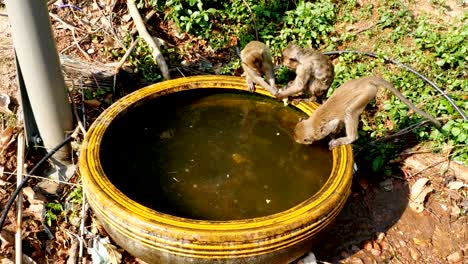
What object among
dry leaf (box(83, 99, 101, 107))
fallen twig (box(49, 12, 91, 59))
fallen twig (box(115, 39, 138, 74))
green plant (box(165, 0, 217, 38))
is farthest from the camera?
green plant (box(165, 0, 217, 38))

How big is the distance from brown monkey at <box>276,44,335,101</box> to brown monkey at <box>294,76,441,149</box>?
1.40 ft

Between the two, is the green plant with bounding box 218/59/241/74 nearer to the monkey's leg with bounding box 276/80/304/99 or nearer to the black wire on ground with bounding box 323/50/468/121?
the black wire on ground with bounding box 323/50/468/121

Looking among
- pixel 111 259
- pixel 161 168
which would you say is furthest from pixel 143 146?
pixel 111 259

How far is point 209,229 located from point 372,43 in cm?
442

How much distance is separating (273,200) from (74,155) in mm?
2476

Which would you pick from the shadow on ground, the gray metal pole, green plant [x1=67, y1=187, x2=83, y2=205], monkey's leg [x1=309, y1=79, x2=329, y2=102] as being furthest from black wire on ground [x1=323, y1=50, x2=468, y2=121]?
green plant [x1=67, y1=187, x2=83, y2=205]

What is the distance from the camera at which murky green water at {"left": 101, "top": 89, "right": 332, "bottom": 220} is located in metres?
4.62

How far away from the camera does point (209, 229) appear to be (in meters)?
3.87

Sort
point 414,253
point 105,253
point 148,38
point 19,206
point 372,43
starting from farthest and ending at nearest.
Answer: point 372,43 < point 148,38 < point 414,253 < point 19,206 < point 105,253

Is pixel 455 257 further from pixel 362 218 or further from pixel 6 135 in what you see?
pixel 6 135

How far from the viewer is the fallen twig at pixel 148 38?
21.6ft

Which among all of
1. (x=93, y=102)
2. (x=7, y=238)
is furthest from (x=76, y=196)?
(x=93, y=102)

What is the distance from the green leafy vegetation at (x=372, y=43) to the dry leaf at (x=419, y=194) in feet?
1.40

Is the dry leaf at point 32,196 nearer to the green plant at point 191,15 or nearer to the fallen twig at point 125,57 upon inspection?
the fallen twig at point 125,57
